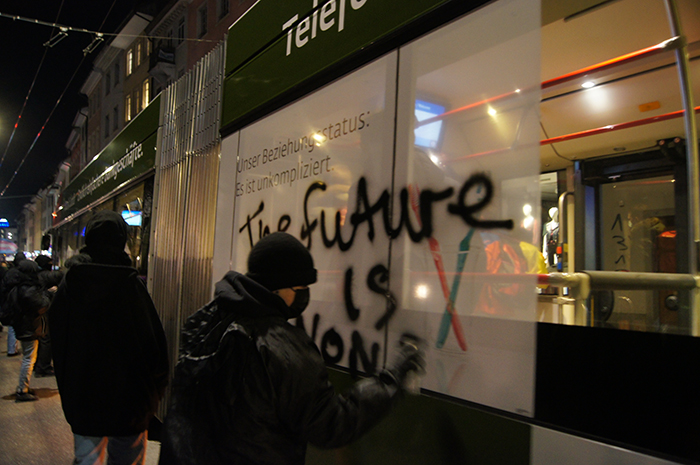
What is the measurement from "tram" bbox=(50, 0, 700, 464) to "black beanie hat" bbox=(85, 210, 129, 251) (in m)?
0.87

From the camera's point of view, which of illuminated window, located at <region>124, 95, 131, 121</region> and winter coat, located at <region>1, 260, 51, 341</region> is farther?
illuminated window, located at <region>124, 95, 131, 121</region>

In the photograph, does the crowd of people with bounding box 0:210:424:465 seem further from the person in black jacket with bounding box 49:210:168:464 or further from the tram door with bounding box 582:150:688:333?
the tram door with bounding box 582:150:688:333

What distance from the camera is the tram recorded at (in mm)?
1621

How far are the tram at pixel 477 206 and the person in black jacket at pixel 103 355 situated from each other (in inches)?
37.3

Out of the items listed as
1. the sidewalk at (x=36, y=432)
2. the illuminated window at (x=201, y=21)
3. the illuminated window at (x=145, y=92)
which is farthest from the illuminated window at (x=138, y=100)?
the sidewalk at (x=36, y=432)

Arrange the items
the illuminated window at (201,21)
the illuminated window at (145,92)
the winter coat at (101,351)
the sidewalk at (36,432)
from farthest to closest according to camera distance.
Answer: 1. the illuminated window at (145,92)
2. the illuminated window at (201,21)
3. the sidewalk at (36,432)
4. the winter coat at (101,351)

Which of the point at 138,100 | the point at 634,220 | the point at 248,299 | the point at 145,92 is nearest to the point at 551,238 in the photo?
the point at 634,220

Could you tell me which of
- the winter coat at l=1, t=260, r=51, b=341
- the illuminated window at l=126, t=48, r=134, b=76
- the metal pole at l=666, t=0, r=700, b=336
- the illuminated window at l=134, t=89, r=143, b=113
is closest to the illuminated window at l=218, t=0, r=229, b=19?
the illuminated window at l=134, t=89, r=143, b=113

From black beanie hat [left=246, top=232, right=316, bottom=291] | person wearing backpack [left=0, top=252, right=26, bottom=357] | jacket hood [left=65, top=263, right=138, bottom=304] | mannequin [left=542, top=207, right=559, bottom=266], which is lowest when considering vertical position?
person wearing backpack [left=0, top=252, right=26, bottom=357]

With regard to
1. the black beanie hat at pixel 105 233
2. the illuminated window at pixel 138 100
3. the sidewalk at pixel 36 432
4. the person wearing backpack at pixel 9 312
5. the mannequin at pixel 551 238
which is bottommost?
the sidewalk at pixel 36 432

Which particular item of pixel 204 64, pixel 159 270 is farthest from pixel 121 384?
pixel 204 64

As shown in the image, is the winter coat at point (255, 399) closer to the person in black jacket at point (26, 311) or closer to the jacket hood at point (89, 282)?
the jacket hood at point (89, 282)

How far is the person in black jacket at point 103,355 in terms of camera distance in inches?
111

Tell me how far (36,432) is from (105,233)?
11.8ft
